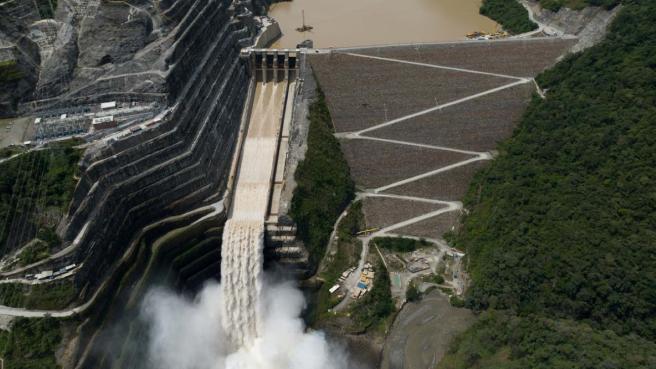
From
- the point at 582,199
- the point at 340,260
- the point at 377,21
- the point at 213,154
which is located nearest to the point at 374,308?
the point at 340,260

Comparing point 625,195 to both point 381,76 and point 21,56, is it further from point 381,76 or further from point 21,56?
point 21,56

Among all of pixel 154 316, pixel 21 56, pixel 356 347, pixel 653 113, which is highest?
pixel 21 56

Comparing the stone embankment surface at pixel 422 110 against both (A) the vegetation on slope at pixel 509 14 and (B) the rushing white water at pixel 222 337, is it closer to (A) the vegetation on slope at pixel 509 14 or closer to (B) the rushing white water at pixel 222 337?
(A) the vegetation on slope at pixel 509 14

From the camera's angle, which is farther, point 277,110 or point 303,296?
point 277,110

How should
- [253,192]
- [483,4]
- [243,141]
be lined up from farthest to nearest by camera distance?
[483,4], [243,141], [253,192]

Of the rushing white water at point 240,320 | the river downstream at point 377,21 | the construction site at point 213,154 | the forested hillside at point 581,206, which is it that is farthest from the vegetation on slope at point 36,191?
the river downstream at point 377,21

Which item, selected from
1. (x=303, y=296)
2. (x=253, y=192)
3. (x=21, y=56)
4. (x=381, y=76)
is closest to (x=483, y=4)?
(x=381, y=76)

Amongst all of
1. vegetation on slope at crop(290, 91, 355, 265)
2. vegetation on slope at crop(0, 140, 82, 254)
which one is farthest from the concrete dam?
vegetation on slope at crop(0, 140, 82, 254)
